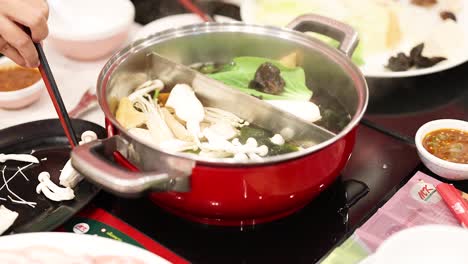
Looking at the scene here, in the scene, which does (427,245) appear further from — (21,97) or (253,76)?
(21,97)

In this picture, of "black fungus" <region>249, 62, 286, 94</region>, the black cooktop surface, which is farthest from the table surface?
"black fungus" <region>249, 62, 286, 94</region>

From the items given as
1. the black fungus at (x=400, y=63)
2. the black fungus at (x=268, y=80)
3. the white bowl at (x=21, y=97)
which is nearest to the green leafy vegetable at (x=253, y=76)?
the black fungus at (x=268, y=80)

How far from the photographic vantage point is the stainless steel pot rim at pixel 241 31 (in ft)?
3.86

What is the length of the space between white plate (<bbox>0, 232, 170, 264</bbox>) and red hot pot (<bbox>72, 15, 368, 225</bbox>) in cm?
14

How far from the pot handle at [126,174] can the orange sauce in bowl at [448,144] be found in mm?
743

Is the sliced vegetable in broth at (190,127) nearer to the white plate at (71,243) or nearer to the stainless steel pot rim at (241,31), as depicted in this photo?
the stainless steel pot rim at (241,31)

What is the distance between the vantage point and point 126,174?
1.14 metres

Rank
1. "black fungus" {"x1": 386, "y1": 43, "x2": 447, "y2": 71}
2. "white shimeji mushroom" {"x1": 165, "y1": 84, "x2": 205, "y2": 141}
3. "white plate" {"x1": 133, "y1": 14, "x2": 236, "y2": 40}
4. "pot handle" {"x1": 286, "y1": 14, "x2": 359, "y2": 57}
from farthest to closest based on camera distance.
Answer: "white plate" {"x1": 133, "y1": 14, "x2": 236, "y2": 40}, "black fungus" {"x1": 386, "y1": 43, "x2": 447, "y2": 71}, "pot handle" {"x1": 286, "y1": 14, "x2": 359, "y2": 57}, "white shimeji mushroom" {"x1": 165, "y1": 84, "x2": 205, "y2": 141}

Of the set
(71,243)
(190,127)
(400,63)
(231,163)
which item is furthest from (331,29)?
(71,243)

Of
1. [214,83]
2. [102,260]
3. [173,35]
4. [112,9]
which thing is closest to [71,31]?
[112,9]

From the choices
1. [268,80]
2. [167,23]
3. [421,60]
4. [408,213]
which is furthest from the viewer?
[167,23]

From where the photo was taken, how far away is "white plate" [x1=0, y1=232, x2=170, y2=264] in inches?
47.3

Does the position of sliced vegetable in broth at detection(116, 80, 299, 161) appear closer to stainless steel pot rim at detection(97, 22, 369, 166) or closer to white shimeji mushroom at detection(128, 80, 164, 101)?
white shimeji mushroom at detection(128, 80, 164, 101)

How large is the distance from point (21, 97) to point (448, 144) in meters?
1.32
